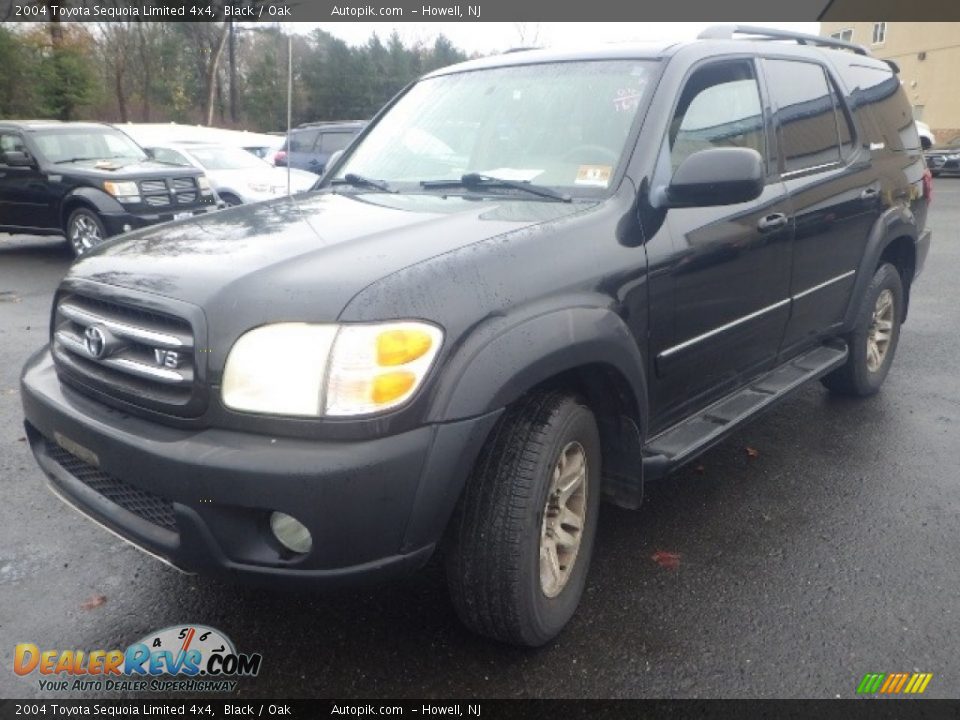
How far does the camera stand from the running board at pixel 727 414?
2961mm

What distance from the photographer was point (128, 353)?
2.36 metres

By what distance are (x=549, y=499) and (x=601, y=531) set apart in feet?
3.20

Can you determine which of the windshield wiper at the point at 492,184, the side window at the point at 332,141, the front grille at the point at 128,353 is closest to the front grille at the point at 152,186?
the side window at the point at 332,141

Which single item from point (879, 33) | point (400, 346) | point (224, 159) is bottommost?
point (400, 346)

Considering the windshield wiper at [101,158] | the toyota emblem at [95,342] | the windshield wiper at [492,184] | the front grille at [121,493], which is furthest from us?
the windshield wiper at [101,158]

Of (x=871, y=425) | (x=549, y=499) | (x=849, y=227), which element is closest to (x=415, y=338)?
(x=549, y=499)

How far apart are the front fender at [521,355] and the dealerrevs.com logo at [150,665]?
3.74 ft

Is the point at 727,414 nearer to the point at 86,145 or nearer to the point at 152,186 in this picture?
the point at 152,186

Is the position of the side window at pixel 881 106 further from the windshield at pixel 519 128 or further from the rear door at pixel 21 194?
the rear door at pixel 21 194

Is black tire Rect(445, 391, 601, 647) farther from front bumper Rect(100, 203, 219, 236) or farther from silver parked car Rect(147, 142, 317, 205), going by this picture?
silver parked car Rect(147, 142, 317, 205)

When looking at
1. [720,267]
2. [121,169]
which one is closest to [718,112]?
[720,267]

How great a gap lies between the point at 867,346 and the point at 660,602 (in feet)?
8.75

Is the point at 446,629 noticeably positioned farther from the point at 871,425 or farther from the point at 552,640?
the point at 871,425

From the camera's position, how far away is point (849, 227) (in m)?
4.15
